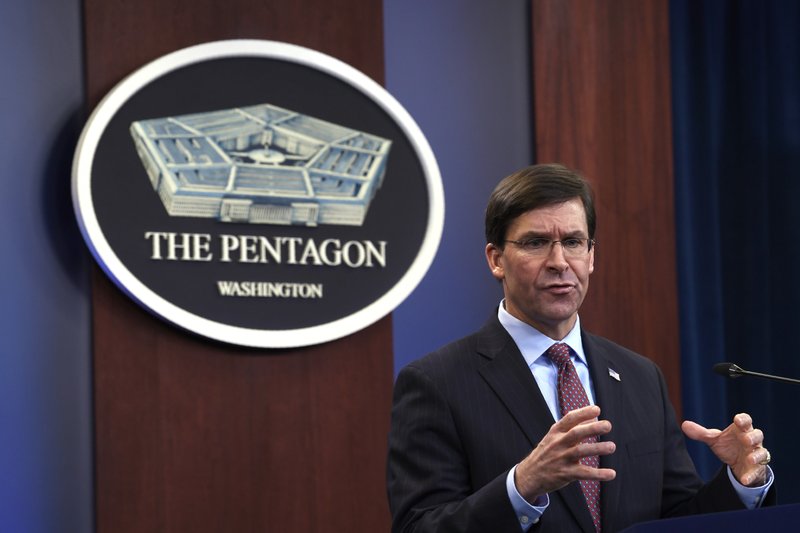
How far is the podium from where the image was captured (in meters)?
1.80

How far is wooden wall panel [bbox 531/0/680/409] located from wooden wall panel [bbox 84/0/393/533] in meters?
0.67

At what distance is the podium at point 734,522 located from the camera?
1.80 m

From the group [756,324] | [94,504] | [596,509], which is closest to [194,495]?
[94,504]

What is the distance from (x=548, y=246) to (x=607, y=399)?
0.32m

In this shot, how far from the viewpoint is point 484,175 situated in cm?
375

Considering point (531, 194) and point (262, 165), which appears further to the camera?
point (262, 165)

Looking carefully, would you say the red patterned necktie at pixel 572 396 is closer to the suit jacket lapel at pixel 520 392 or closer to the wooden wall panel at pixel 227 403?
the suit jacket lapel at pixel 520 392

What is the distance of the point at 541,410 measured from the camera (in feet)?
7.21

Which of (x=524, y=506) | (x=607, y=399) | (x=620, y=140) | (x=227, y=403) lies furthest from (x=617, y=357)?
(x=620, y=140)

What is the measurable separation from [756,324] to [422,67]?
1598 millimetres

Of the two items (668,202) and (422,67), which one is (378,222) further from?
(668,202)

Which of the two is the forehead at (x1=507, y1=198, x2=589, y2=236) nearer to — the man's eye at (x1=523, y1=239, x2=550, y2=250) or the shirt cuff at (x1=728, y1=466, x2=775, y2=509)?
the man's eye at (x1=523, y1=239, x2=550, y2=250)

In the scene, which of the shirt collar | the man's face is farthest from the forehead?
the shirt collar

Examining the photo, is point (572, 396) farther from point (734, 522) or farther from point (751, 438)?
point (734, 522)
